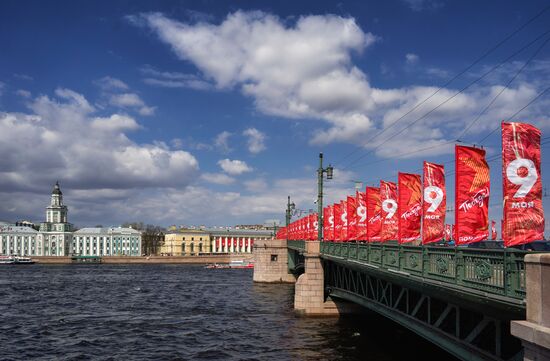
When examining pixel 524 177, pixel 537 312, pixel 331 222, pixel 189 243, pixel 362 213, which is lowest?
pixel 189 243

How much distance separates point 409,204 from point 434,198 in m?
3.15

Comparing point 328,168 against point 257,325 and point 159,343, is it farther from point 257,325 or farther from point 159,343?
point 159,343

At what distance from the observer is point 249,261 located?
134500 mm

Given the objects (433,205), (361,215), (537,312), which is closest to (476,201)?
(433,205)

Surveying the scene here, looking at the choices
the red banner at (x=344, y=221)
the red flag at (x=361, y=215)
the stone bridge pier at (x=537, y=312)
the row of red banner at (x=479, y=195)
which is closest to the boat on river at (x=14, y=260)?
the red banner at (x=344, y=221)

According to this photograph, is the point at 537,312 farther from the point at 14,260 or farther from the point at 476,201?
the point at 14,260

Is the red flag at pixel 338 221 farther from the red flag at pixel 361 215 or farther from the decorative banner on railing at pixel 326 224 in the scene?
the red flag at pixel 361 215

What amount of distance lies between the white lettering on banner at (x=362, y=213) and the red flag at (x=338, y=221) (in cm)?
485

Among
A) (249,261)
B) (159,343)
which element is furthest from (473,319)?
(249,261)

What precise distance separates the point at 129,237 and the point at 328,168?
167992 mm

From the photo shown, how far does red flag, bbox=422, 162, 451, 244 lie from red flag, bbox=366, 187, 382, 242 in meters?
8.60

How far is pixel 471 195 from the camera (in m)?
15.7

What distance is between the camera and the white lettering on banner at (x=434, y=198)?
62.7ft

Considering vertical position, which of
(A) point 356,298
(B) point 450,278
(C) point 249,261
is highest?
(B) point 450,278
